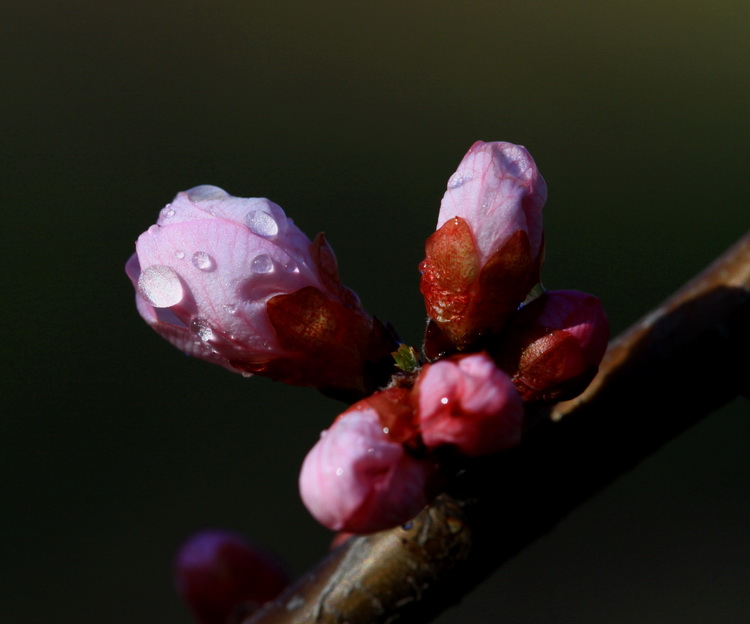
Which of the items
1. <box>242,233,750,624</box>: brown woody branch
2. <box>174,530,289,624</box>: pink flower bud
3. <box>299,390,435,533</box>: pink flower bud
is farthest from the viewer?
<box>174,530,289,624</box>: pink flower bud

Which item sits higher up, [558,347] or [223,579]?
[558,347]

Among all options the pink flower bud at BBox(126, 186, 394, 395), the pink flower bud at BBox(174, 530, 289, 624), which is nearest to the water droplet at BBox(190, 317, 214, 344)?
the pink flower bud at BBox(126, 186, 394, 395)

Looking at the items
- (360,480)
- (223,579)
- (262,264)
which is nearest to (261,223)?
(262,264)

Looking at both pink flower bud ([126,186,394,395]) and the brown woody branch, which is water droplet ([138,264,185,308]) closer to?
pink flower bud ([126,186,394,395])

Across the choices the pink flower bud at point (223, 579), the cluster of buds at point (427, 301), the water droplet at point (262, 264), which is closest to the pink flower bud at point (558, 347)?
the cluster of buds at point (427, 301)

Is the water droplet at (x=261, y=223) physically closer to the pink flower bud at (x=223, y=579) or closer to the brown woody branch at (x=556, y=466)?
the brown woody branch at (x=556, y=466)

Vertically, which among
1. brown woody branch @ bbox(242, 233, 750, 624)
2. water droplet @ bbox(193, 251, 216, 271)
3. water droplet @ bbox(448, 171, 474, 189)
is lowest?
brown woody branch @ bbox(242, 233, 750, 624)

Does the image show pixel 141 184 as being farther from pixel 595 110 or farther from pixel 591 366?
pixel 591 366

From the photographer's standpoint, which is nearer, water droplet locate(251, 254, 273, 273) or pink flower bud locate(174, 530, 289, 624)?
water droplet locate(251, 254, 273, 273)

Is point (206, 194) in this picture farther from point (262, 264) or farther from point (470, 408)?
point (470, 408)
